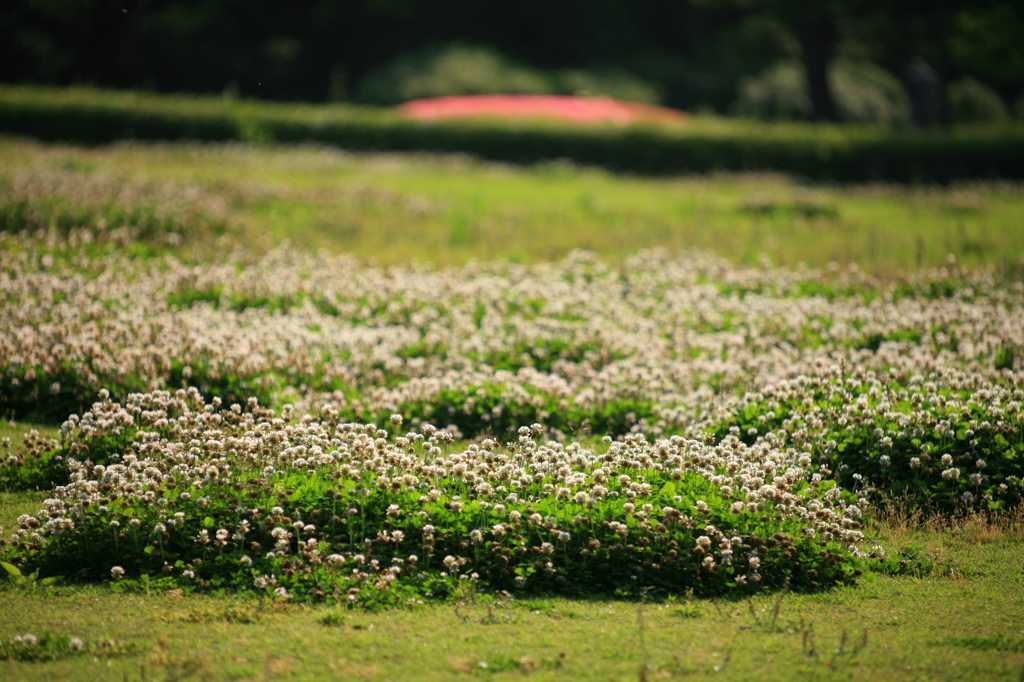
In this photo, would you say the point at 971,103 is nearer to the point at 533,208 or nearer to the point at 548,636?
the point at 533,208

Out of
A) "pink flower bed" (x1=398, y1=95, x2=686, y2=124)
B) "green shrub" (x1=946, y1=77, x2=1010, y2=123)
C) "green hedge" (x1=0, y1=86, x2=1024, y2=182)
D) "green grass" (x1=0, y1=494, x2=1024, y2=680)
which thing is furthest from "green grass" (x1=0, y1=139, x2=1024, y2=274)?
"green shrub" (x1=946, y1=77, x2=1010, y2=123)

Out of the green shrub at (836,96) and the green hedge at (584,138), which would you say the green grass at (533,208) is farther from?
the green shrub at (836,96)

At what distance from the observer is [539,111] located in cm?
3112

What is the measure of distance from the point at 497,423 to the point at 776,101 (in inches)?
1550

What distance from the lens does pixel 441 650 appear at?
488 centimetres

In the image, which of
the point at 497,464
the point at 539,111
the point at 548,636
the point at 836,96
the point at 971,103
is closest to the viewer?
the point at 548,636

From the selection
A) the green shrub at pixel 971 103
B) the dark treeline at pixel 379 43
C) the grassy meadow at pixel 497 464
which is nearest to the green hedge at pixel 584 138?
the dark treeline at pixel 379 43

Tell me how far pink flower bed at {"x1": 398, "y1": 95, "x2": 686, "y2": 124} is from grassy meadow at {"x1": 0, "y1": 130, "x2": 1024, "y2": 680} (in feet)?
53.0

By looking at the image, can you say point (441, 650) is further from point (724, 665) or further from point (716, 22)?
point (716, 22)

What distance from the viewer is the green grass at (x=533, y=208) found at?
1533 centimetres

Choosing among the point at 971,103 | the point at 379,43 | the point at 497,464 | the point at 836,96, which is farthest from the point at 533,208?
the point at 971,103

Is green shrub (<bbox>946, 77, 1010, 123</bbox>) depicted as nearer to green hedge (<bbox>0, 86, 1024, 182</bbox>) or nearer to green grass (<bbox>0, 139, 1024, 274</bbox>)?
green hedge (<bbox>0, 86, 1024, 182</bbox>)

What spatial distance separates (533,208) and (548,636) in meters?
14.5

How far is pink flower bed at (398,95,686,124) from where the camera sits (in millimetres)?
29250
